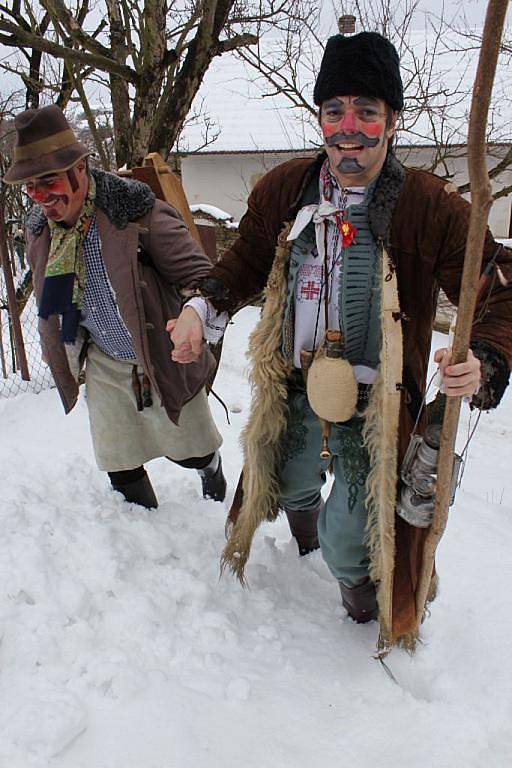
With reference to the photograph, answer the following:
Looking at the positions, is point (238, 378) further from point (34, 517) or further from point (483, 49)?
point (483, 49)

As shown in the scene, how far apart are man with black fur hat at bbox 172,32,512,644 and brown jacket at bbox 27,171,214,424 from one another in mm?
361

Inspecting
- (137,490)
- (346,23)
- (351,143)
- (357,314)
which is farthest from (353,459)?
(346,23)

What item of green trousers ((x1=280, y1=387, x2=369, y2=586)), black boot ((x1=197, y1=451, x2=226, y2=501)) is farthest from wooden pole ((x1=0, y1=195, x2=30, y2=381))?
green trousers ((x1=280, y1=387, x2=369, y2=586))

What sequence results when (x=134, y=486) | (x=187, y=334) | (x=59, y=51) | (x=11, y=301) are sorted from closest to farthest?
(x=187, y=334) < (x=134, y=486) < (x=59, y=51) < (x=11, y=301)

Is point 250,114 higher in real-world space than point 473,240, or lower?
higher

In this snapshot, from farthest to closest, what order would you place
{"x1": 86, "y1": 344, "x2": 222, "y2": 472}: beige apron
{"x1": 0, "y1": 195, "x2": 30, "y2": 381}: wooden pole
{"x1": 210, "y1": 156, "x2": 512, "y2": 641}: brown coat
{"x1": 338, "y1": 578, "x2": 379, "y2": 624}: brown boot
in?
1. {"x1": 0, "y1": 195, "x2": 30, "y2": 381}: wooden pole
2. {"x1": 86, "y1": 344, "x2": 222, "y2": 472}: beige apron
3. {"x1": 338, "y1": 578, "x2": 379, "y2": 624}: brown boot
4. {"x1": 210, "y1": 156, "x2": 512, "y2": 641}: brown coat

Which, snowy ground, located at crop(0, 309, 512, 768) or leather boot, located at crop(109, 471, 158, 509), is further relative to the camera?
leather boot, located at crop(109, 471, 158, 509)

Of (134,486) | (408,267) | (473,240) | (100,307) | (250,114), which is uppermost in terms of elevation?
(250,114)

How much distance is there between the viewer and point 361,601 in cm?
212

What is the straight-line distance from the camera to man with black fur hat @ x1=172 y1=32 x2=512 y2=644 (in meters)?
1.62

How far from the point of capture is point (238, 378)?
6.47 meters

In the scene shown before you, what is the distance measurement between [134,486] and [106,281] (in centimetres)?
101

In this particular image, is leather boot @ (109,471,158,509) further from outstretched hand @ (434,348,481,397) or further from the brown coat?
outstretched hand @ (434,348,481,397)

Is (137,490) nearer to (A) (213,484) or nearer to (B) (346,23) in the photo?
(A) (213,484)
